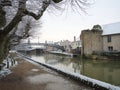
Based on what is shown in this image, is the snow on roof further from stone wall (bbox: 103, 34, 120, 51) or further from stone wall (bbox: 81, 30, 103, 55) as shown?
stone wall (bbox: 81, 30, 103, 55)

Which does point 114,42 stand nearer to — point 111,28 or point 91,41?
point 111,28

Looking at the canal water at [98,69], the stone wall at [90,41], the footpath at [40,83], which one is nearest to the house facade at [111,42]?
the stone wall at [90,41]

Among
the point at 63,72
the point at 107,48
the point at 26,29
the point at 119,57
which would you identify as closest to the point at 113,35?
the point at 107,48

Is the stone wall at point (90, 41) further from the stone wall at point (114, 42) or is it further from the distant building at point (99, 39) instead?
the stone wall at point (114, 42)

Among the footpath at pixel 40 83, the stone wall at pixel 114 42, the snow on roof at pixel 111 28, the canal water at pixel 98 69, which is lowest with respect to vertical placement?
the canal water at pixel 98 69

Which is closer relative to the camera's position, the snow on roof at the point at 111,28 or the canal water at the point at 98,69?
the canal water at the point at 98,69

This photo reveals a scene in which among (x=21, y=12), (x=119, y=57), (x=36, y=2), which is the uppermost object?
(x=36, y=2)

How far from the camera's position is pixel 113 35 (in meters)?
44.4

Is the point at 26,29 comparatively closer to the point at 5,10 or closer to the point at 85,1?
the point at 5,10

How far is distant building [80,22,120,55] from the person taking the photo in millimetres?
45322

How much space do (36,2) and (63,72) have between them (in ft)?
22.9

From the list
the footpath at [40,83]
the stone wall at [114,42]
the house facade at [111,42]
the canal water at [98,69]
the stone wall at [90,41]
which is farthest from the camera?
the stone wall at [90,41]

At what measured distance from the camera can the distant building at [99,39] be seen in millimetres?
45322

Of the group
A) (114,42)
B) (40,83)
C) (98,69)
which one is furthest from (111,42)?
(40,83)
